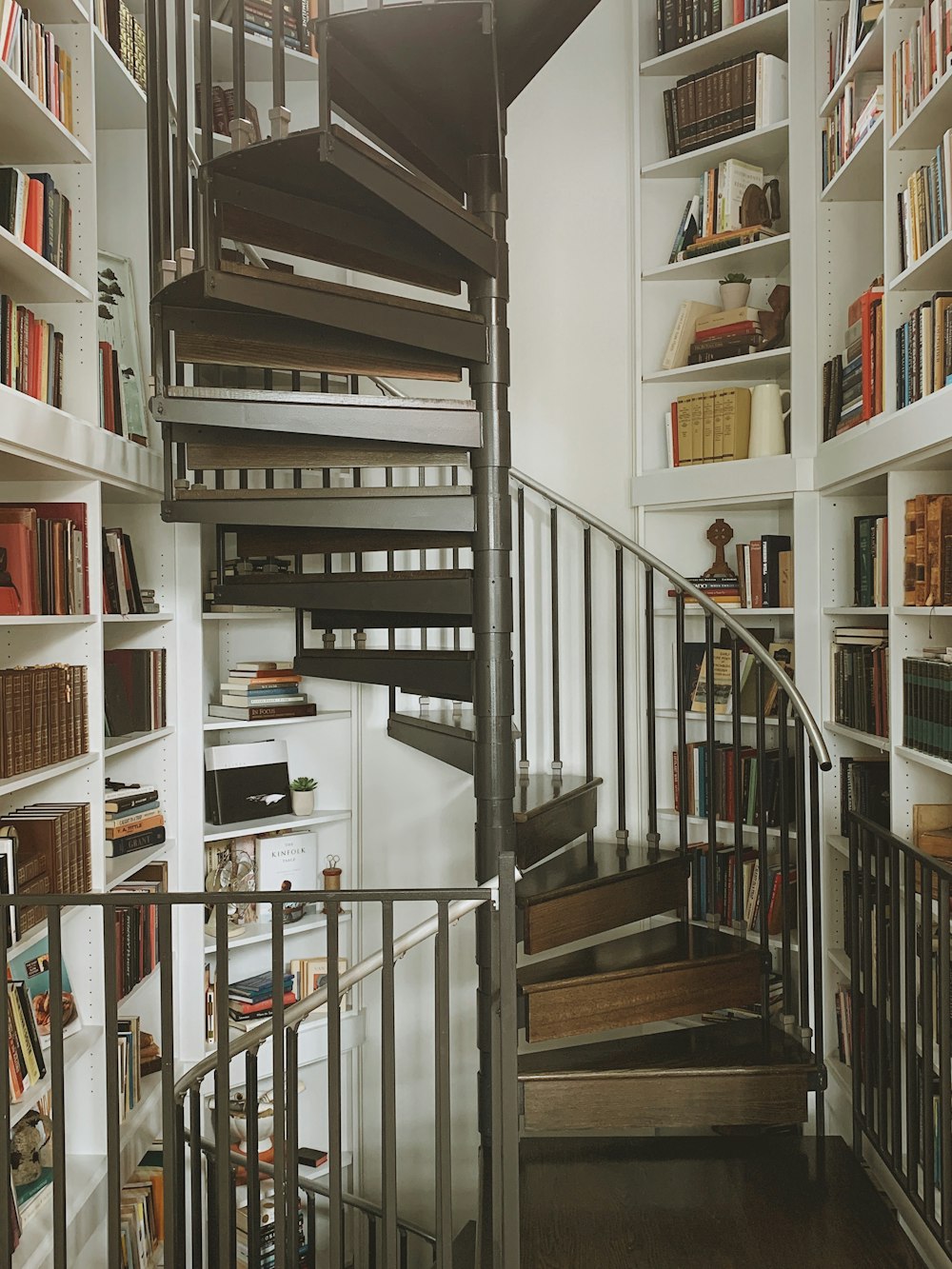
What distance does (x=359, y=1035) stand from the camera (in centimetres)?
395

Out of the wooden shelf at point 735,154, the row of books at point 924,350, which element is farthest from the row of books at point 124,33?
the row of books at point 924,350

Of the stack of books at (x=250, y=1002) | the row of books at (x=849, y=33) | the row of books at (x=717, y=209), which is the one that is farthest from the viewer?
the row of books at (x=717, y=209)

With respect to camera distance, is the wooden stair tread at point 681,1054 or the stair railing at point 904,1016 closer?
the stair railing at point 904,1016

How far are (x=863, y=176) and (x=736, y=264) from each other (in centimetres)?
64

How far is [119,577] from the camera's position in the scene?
3037mm

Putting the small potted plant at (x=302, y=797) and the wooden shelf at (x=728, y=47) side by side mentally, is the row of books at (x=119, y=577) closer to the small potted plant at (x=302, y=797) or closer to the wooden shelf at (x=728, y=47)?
the small potted plant at (x=302, y=797)

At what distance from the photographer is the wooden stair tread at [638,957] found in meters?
2.81

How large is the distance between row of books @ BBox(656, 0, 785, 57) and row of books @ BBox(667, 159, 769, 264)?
44 cm

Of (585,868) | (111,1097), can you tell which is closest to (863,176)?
(585,868)

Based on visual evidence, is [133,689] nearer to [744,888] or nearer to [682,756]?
[682,756]

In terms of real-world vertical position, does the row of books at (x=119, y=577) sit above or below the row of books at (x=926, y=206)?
below

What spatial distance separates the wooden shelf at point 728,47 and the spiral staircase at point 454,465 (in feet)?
4.09

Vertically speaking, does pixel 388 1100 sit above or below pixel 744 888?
above

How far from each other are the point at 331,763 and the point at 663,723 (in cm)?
129
